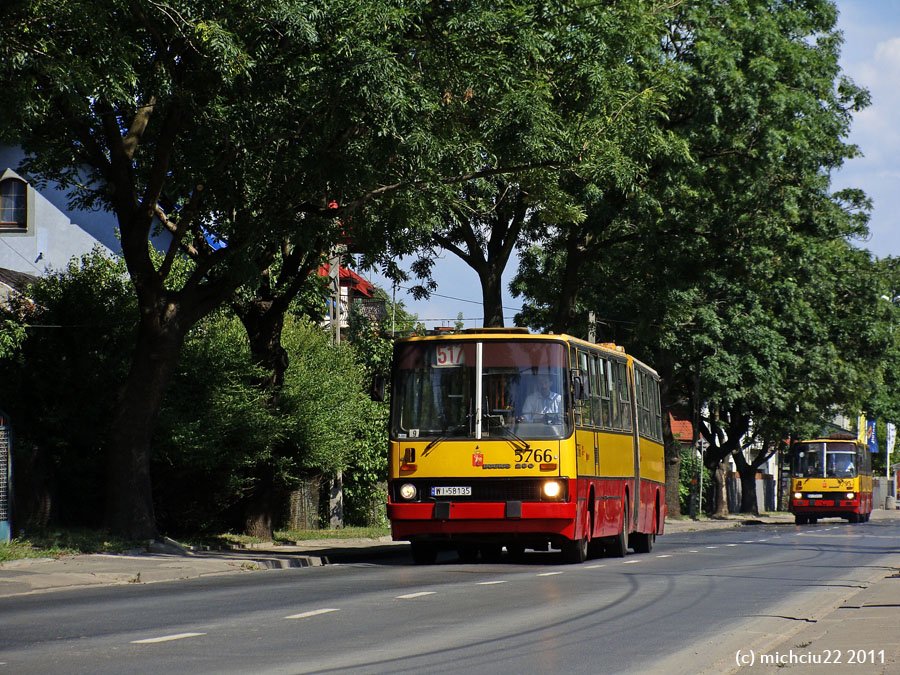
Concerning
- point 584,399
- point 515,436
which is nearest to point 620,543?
point 584,399

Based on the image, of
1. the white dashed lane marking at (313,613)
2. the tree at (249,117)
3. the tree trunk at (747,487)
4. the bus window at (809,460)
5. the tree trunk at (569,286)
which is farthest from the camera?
the tree trunk at (747,487)

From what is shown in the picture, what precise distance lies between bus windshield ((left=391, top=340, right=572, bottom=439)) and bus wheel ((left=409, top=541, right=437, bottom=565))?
1953 millimetres

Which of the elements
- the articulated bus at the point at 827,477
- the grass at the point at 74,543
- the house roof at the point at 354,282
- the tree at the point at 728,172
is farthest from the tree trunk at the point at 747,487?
the grass at the point at 74,543

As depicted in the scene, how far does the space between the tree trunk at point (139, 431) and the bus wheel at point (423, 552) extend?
13.1ft

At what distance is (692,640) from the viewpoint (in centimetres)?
1080

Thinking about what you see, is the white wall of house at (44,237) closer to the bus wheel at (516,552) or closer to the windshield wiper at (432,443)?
the bus wheel at (516,552)

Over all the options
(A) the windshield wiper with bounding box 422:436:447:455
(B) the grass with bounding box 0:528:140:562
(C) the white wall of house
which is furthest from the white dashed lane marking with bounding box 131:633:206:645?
(C) the white wall of house

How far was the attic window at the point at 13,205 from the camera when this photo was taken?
135ft

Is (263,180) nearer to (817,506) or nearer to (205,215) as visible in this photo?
(205,215)

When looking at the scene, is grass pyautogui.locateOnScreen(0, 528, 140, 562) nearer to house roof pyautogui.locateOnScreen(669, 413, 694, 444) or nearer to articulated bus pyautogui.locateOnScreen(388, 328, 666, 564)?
articulated bus pyautogui.locateOnScreen(388, 328, 666, 564)

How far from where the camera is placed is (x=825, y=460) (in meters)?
53.8

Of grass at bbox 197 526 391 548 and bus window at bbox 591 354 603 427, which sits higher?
bus window at bbox 591 354 603 427

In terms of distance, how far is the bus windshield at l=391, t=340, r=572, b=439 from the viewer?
1991cm

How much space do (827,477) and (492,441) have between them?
36.9 metres
